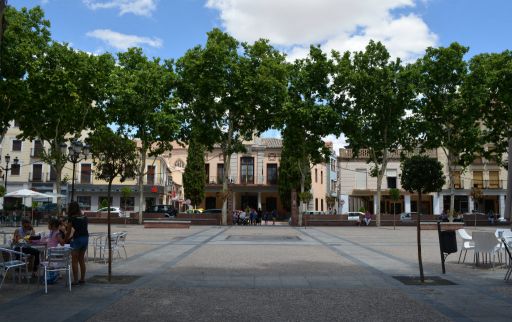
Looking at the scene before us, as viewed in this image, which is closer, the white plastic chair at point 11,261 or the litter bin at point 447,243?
the white plastic chair at point 11,261

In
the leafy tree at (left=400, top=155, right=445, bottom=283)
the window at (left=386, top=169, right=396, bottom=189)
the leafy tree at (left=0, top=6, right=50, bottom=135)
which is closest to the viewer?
the leafy tree at (left=400, top=155, right=445, bottom=283)

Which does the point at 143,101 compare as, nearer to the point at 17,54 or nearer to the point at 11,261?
the point at 17,54

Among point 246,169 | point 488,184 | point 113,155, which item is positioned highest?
point 246,169

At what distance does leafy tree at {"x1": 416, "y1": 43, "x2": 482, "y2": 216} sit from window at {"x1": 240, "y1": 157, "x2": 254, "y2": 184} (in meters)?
24.4

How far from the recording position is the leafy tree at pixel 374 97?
1387 inches

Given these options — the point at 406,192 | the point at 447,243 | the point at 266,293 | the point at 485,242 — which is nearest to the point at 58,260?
the point at 266,293

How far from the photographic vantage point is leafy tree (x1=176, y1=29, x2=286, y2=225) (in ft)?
116

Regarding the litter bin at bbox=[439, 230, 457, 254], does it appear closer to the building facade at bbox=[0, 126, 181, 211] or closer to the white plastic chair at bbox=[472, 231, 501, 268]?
the white plastic chair at bbox=[472, 231, 501, 268]

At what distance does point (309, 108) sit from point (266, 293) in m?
28.6

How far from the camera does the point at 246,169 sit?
58.7 metres

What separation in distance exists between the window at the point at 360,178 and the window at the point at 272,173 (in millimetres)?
9262

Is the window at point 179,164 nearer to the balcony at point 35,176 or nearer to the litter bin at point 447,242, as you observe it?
the balcony at point 35,176

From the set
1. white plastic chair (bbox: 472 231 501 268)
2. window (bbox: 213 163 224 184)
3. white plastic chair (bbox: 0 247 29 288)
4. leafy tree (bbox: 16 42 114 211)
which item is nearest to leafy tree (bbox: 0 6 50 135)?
leafy tree (bbox: 16 42 114 211)

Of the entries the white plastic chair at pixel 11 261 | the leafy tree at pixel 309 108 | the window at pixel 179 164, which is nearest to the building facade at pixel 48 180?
the window at pixel 179 164
